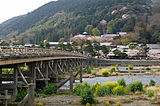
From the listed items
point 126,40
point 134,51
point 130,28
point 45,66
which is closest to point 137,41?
point 126,40

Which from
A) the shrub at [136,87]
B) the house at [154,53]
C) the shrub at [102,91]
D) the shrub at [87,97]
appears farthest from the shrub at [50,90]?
the house at [154,53]

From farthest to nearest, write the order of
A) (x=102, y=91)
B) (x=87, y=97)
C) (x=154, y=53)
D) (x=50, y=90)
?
1. (x=154, y=53)
2. (x=50, y=90)
3. (x=102, y=91)
4. (x=87, y=97)

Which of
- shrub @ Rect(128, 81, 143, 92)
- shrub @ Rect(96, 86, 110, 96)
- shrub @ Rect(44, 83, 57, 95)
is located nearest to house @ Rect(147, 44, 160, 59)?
shrub @ Rect(128, 81, 143, 92)

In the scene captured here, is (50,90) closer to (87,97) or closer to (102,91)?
(102,91)

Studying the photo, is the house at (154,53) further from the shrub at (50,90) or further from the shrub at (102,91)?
the shrub at (50,90)

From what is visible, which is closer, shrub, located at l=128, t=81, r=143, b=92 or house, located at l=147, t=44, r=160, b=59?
shrub, located at l=128, t=81, r=143, b=92

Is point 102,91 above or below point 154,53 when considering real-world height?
below

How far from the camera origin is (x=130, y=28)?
167 metres

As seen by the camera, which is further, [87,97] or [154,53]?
[154,53]

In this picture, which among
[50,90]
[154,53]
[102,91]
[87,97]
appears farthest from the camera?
[154,53]

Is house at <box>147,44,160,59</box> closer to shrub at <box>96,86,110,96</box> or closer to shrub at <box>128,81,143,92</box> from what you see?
shrub at <box>128,81,143,92</box>

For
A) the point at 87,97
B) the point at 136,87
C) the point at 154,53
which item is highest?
the point at 154,53

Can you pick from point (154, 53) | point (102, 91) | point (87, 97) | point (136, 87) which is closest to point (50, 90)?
point (102, 91)

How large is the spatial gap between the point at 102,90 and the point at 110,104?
18.3 feet
